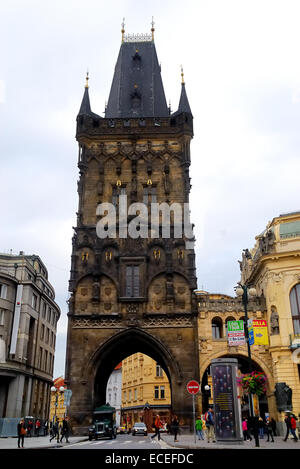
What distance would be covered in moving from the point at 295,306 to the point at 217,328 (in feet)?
25.0

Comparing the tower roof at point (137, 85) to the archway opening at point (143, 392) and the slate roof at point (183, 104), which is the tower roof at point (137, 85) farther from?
the archway opening at point (143, 392)

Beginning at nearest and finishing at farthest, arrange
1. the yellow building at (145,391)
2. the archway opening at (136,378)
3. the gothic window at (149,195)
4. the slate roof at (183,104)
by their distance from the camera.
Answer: the archway opening at (136,378)
the gothic window at (149,195)
the slate roof at (183,104)
the yellow building at (145,391)

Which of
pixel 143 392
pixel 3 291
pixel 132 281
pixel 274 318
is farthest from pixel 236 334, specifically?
pixel 143 392

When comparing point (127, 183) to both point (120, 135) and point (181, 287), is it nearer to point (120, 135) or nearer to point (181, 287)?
point (120, 135)

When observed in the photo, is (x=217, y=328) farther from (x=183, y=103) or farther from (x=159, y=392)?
(x=159, y=392)

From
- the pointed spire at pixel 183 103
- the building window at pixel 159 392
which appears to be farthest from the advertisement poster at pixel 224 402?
the building window at pixel 159 392

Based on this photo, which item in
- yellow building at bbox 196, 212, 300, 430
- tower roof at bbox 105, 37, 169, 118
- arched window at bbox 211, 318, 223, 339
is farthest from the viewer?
tower roof at bbox 105, 37, 169, 118

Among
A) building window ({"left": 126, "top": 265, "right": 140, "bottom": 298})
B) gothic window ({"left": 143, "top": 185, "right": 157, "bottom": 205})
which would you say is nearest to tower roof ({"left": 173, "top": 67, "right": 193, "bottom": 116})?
gothic window ({"left": 143, "top": 185, "right": 157, "bottom": 205})

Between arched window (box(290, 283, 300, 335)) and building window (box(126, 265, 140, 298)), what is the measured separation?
41.1 feet

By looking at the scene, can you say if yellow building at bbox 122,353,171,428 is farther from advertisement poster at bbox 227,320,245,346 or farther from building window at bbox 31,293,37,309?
advertisement poster at bbox 227,320,245,346

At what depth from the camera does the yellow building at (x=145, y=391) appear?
59.7m

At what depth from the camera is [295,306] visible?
34.2 meters

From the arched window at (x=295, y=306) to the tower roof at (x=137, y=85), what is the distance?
22.8 metres

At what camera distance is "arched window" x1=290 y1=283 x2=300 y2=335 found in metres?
33.7
